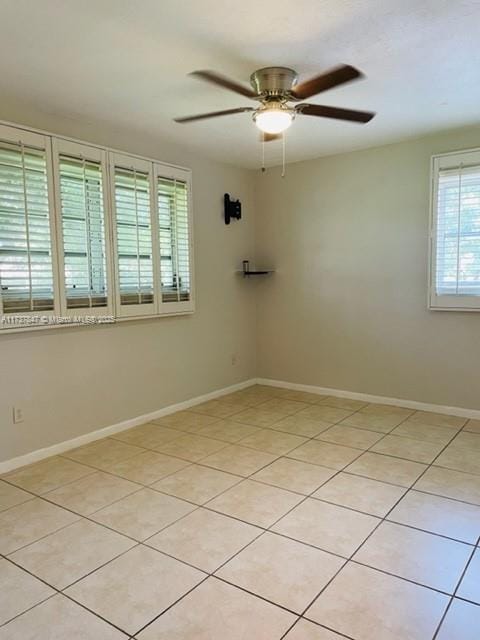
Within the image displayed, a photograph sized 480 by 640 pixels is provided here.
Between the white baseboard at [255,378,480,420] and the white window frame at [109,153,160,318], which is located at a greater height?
the white window frame at [109,153,160,318]

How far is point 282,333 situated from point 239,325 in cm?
48

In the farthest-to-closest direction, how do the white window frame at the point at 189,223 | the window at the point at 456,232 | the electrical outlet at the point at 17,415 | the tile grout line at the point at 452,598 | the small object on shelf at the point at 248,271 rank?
1. the small object on shelf at the point at 248,271
2. the white window frame at the point at 189,223
3. the window at the point at 456,232
4. the electrical outlet at the point at 17,415
5. the tile grout line at the point at 452,598

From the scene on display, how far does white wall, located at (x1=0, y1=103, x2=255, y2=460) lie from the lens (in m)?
3.18

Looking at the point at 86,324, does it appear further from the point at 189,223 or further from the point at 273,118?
the point at 273,118

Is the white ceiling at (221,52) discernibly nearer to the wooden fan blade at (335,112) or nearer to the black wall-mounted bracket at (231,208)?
the wooden fan blade at (335,112)

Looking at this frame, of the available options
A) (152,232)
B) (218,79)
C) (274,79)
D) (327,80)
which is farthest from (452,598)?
(152,232)

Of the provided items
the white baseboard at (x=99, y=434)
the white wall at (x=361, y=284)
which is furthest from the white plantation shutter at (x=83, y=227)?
the white wall at (x=361, y=284)

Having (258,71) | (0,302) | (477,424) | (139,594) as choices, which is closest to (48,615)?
(139,594)

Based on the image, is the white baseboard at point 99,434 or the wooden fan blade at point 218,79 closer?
the wooden fan blade at point 218,79

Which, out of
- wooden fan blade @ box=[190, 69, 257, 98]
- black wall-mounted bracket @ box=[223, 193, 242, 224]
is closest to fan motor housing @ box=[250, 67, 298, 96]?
wooden fan blade @ box=[190, 69, 257, 98]

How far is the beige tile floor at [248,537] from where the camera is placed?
1702 millimetres

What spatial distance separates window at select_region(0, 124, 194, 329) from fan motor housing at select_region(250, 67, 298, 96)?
145cm

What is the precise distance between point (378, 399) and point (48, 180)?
11.2 feet

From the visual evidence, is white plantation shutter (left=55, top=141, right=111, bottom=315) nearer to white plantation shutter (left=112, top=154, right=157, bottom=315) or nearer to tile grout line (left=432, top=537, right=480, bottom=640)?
white plantation shutter (left=112, top=154, right=157, bottom=315)
